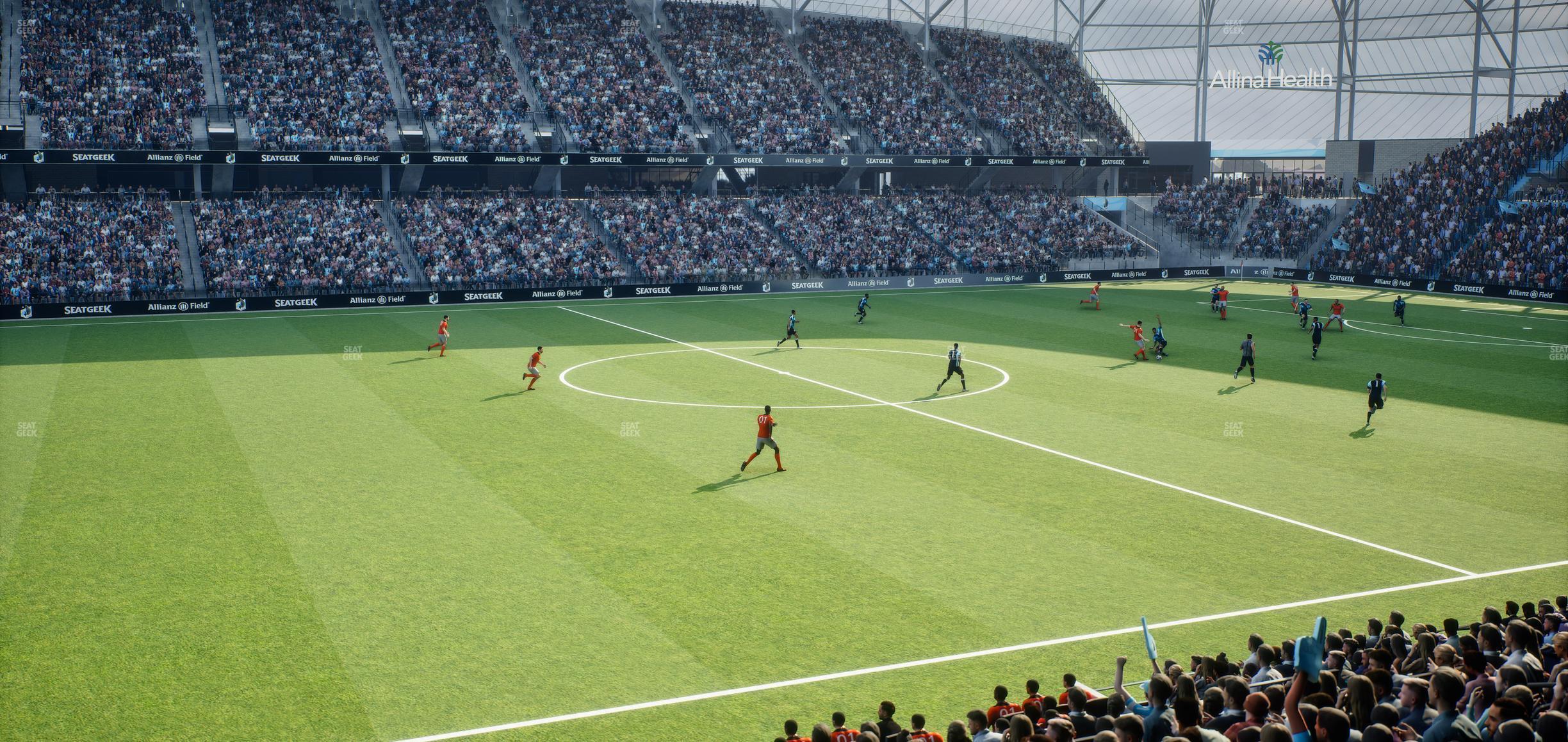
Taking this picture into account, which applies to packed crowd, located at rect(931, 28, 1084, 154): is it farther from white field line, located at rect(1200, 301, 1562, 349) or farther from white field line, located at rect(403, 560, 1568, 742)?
white field line, located at rect(403, 560, 1568, 742)

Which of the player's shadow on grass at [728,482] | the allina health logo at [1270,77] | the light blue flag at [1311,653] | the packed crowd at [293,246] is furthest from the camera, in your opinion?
the allina health logo at [1270,77]

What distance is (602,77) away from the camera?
65.8 metres

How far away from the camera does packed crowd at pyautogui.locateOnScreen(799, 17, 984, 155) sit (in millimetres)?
71125

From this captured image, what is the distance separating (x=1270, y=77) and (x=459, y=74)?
200 ft

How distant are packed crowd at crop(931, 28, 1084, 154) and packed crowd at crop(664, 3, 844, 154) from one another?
1177 cm

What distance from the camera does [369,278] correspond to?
52.7m

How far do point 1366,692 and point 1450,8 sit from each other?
8493 centimetres

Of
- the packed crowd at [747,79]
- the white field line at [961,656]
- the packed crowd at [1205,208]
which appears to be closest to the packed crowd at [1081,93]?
the packed crowd at [1205,208]

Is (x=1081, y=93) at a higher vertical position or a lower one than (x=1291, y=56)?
lower

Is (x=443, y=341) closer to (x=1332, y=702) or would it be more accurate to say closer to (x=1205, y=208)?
(x=1332, y=702)

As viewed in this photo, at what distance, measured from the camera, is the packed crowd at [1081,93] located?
78688 mm

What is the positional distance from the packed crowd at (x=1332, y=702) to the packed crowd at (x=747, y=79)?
5677 cm

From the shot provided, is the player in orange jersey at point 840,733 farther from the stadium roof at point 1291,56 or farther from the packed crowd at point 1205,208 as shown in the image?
the stadium roof at point 1291,56

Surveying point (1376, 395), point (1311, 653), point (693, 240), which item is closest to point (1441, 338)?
point (1376, 395)
